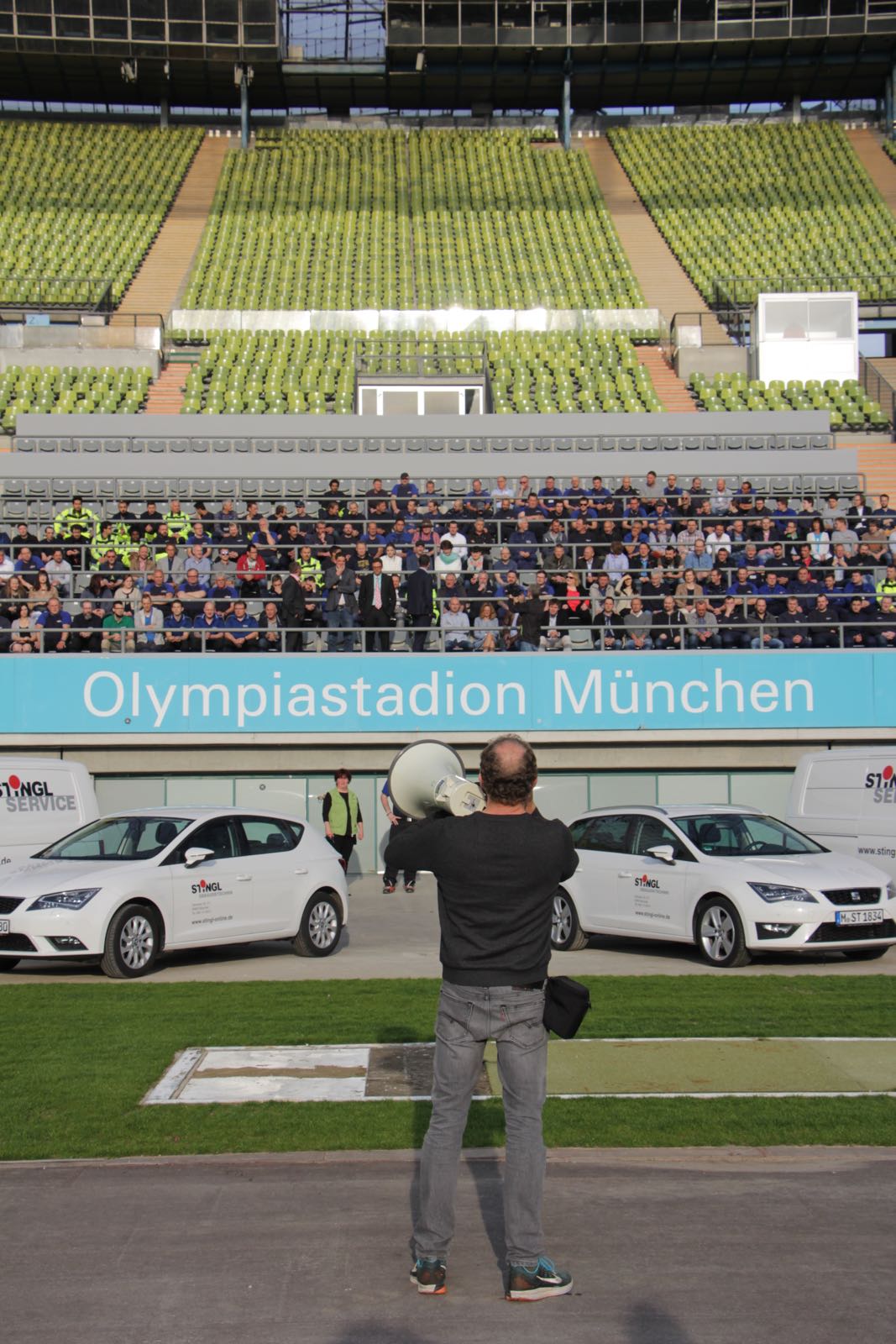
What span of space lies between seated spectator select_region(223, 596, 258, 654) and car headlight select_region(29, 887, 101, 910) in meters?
9.31

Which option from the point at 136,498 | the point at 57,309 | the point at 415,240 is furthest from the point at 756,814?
the point at 415,240

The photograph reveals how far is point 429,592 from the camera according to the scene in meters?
22.9

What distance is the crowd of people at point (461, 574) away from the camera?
890 inches

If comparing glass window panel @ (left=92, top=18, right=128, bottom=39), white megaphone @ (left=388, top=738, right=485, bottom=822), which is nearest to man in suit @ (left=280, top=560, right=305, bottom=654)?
white megaphone @ (left=388, top=738, right=485, bottom=822)

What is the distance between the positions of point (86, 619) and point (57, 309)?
78.4 ft

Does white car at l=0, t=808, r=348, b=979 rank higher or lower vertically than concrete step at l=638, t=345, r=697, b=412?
lower

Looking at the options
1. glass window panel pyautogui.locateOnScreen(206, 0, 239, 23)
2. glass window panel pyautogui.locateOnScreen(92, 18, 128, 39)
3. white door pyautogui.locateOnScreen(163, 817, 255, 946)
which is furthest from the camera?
glass window panel pyautogui.locateOnScreen(206, 0, 239, 23)

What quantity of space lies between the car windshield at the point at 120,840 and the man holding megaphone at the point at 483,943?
8786mm

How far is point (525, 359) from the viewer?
38.6 m

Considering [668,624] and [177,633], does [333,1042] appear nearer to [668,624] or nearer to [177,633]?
[177,633]

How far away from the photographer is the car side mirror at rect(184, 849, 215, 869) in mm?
13961

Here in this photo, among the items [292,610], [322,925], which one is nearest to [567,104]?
[292,610]

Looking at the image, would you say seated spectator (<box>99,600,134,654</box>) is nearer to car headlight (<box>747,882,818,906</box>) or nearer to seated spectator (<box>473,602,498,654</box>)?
seated spectator (<box>473,602,498,654</box>)

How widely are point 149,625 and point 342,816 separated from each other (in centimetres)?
482
